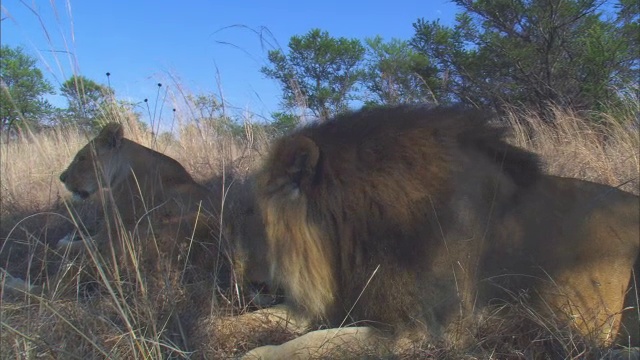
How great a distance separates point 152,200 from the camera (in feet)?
13.1

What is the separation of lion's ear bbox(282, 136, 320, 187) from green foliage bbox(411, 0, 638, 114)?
5.12 metres

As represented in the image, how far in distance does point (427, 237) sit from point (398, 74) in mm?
5858

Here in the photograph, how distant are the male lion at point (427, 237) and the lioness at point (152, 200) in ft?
2.40

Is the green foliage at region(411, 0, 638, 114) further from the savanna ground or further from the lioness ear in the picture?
the lioness ear

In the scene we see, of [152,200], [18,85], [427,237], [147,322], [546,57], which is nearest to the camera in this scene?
[147,322]

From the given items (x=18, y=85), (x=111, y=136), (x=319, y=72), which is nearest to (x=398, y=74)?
(x=319, y=72)

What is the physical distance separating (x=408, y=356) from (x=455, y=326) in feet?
0.77

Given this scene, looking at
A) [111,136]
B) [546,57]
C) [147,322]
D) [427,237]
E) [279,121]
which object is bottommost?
[147,322]

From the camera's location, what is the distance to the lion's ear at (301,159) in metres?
2.51

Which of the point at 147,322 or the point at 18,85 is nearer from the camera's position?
the point at 147,322

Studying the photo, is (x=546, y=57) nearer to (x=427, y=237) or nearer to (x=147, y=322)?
(x=427, y=237)

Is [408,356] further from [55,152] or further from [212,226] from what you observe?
[55,152]

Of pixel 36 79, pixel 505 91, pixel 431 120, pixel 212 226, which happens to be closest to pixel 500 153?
pixel 431 120

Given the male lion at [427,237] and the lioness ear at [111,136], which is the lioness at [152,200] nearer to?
the lioness ear at [111,136]
